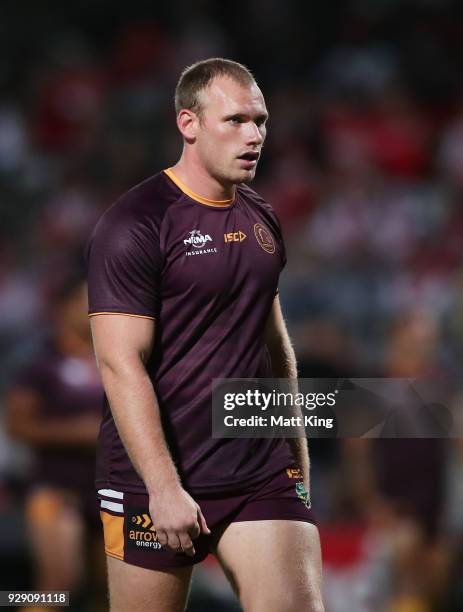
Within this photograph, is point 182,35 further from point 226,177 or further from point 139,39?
point 226,177

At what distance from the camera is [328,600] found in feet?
24.6

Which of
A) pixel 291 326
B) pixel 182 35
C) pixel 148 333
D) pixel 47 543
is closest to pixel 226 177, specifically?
pixel 148 333

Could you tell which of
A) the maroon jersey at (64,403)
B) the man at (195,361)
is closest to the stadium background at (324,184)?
the maroon jersey at (64,403)

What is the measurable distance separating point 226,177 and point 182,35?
9914 mm

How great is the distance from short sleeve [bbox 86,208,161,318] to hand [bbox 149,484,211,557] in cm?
57

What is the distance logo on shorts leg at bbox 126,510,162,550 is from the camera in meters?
3.86

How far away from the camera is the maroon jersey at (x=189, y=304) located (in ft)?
12.4

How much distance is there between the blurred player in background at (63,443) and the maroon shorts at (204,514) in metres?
2.77

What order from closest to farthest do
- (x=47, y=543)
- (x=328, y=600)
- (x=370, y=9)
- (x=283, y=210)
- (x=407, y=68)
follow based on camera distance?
(x=47, y=543)
(x=328, y=600)
(x=283, y=210)
(x=407, y=68)
(x=370, y=9)

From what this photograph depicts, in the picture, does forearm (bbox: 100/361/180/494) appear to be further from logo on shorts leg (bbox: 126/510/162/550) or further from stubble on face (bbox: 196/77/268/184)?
stubble on face (bbox: 196/77/268/184)

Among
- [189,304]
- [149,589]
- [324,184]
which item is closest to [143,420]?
[189,304]

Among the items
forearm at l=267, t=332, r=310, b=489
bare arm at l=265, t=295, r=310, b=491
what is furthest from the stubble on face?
forearm at l=267, t=332, r=310, b=489

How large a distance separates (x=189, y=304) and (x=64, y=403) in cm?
312

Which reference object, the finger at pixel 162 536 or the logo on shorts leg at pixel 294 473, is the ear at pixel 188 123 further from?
the finger at pixel 162 536
